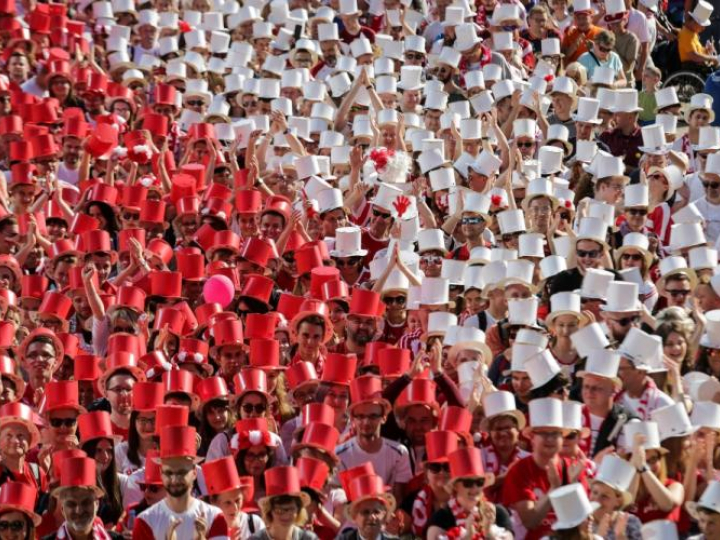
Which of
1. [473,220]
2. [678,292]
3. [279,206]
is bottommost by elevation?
[279,206]

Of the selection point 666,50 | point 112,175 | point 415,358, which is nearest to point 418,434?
point 415,358

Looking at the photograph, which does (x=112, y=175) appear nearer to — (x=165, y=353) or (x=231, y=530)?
(x=165, y=353)

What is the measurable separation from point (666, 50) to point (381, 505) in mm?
9844

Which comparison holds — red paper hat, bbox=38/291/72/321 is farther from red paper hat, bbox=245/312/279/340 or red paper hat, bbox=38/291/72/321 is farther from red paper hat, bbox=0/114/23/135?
red paper hat, bbox=0/114/23/135

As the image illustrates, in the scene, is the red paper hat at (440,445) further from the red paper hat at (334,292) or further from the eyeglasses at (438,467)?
the red paper hat at (334,292)

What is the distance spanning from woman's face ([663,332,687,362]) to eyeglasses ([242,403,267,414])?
2380 mm

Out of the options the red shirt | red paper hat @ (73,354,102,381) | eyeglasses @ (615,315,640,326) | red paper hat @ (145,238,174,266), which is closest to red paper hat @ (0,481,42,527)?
red paper hat @ (73,354,102,381)

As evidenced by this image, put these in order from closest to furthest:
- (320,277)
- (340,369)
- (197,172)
A: (340,369), (320,277), (197,172)

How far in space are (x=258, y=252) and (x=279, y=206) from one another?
3.44ft

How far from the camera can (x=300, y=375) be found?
14539mm

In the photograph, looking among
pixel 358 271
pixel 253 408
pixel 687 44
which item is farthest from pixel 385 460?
pixel 687 44

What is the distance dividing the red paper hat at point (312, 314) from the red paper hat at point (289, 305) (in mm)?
443

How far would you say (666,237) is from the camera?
669 inches

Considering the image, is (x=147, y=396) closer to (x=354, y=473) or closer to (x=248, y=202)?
(x=354, y=473)
